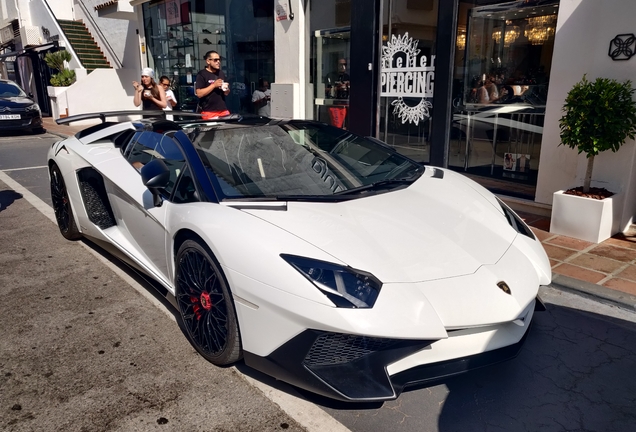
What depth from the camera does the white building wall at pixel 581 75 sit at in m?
4.83

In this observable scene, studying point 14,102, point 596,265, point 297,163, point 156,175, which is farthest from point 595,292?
point 14,102

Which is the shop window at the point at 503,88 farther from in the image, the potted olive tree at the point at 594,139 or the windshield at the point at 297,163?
the windshield at the point at 297,163

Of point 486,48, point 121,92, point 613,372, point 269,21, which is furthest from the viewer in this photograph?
point 121,92

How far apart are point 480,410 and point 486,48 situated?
5.55 meters

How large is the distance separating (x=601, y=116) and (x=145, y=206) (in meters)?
3.92

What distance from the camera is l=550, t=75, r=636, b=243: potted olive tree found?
14.8 ft

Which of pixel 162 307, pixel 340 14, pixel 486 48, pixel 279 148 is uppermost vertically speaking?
pixel 340 14

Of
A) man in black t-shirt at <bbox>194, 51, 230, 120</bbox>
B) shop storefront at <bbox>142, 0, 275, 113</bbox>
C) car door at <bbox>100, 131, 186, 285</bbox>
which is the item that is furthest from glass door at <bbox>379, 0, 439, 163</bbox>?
car door at <bbox>100, 131, 186, 285</bbox>

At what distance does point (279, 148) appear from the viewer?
3.51m

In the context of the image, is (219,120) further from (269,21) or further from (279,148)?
(269,21)

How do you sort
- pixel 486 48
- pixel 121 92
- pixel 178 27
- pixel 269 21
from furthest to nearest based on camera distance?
pixel 121 92, pixel 178 27, pixel 269 21, pixel 486 48

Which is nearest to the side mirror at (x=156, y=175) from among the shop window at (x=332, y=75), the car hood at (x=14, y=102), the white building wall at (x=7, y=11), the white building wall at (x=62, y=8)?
the shop window at (x=332, y=75)

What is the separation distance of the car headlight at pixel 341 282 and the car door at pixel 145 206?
1150mm

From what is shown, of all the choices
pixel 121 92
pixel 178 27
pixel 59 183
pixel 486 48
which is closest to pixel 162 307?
pixel 59 183
